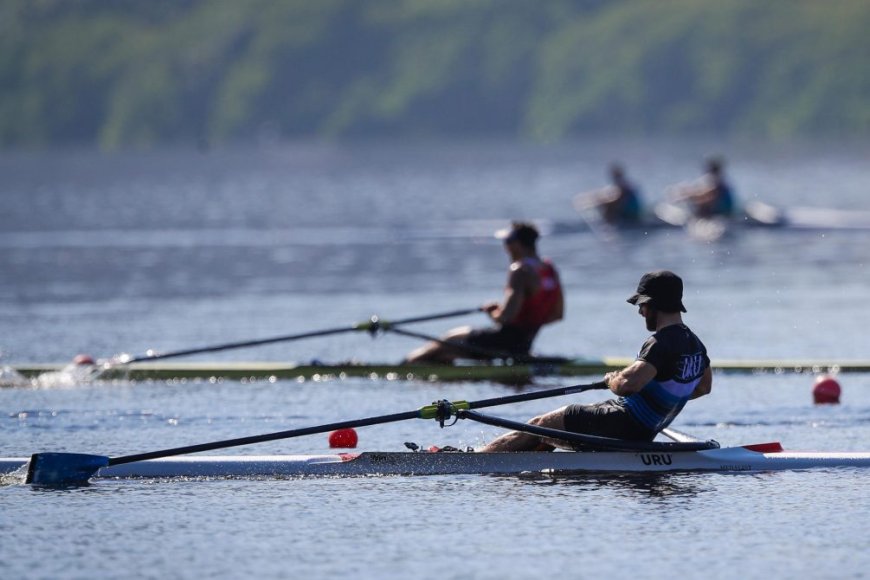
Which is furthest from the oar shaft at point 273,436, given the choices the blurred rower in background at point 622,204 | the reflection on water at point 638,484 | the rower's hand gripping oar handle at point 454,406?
the blurred rower in background at point 622,204

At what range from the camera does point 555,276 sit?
21.9 m

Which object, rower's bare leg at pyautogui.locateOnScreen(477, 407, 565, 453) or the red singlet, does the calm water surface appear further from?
the red singlet

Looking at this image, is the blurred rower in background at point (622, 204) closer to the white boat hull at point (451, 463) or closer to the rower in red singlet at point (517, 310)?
the rower in red singlet at point (517, 310)

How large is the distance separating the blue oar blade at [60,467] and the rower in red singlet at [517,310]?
7.65 m

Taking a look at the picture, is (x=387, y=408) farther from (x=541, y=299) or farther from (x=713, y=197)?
(x=713, y=197)

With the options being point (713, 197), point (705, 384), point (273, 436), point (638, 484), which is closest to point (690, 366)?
point (705, 384)

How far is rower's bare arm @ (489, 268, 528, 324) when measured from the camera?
2159 cm

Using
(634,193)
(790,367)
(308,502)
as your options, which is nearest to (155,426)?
(308,502)

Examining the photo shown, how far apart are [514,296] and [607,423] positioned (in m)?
6.53

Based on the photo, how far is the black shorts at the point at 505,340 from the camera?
72.5 ft

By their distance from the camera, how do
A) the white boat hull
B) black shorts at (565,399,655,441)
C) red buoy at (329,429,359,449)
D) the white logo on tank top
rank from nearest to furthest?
the white logo on tank top, black shorts at (565,399,655,441), the white boat hull, red buoy at (329,429,359,449)

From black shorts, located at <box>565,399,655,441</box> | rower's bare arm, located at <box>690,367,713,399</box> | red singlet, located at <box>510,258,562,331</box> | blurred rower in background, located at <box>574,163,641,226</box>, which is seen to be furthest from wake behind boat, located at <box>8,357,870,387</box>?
blurred rower in background, located at <box>574,163,641,226</box>

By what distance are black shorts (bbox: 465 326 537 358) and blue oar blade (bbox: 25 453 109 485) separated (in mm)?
7824

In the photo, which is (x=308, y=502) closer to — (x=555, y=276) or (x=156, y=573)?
(x=156, y=573)
